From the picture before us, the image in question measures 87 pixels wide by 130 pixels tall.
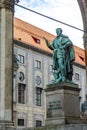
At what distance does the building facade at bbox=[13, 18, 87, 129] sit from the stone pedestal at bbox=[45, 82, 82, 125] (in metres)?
29.2

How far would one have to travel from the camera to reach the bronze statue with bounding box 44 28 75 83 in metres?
16.1

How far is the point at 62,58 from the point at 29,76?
32640 mm

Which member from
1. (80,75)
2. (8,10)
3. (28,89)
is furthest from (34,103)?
(8,10)

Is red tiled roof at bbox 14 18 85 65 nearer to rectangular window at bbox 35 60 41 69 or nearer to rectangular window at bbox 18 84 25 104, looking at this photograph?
rectangular window at bbox 35 60 41 69

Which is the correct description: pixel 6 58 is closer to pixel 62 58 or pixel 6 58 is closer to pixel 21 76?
pixel 62 58

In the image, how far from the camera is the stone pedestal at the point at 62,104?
15.4 metres

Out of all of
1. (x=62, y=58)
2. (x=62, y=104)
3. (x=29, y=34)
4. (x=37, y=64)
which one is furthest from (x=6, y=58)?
(x=29, y=34)

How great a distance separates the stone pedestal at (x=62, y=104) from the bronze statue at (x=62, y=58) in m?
0.40

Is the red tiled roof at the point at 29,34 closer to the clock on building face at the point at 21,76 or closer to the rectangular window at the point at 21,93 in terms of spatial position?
the clock on building face at the point at 21,76

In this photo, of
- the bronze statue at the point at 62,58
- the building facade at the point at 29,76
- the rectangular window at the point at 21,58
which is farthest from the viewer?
the rectangular window at the point at 21,58

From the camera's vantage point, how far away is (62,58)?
16.3 m

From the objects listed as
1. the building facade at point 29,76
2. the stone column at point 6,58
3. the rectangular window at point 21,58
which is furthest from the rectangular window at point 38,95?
the stone column at point 6,58

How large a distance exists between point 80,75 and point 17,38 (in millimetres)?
13332

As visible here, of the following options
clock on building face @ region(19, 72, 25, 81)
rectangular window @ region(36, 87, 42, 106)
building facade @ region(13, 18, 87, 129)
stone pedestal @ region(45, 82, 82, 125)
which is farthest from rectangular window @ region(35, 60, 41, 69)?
stone pedestal @ region(45, 82, 82, 125)
